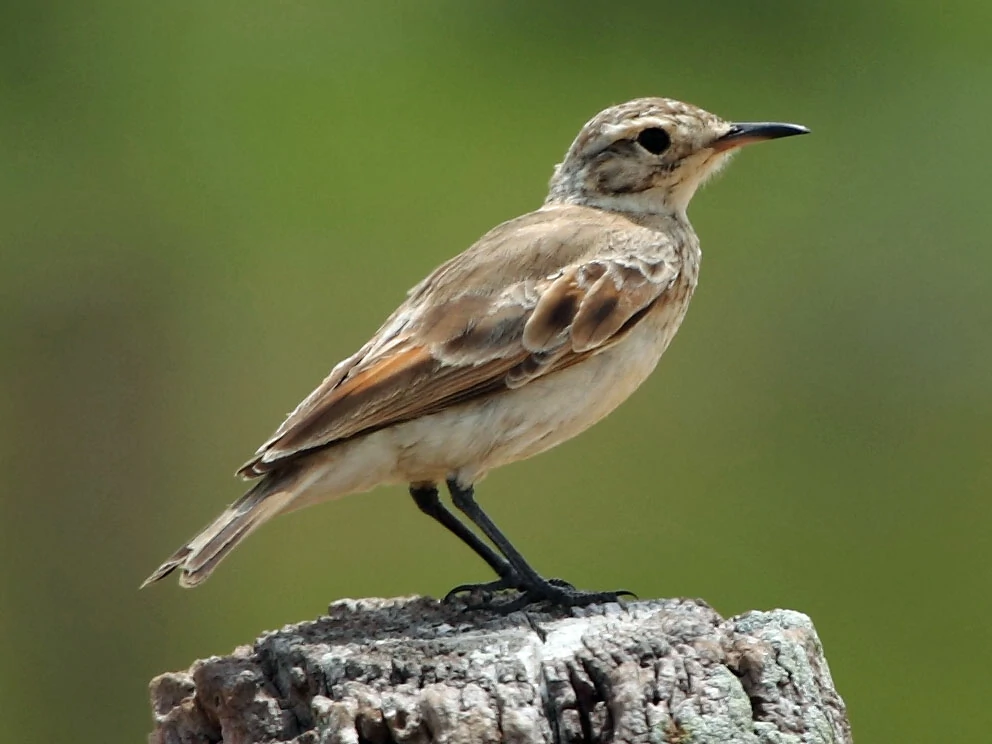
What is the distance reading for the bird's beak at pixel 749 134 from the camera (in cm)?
916

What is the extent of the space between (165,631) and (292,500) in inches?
248

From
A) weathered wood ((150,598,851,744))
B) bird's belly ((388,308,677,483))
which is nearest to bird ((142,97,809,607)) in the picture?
bird's belly ((388,308,677,483))

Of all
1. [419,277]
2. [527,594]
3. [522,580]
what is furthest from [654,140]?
[419,277]

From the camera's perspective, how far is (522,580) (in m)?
7.71

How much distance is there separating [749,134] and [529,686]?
153 inches

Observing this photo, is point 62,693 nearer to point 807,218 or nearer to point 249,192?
point 249,192

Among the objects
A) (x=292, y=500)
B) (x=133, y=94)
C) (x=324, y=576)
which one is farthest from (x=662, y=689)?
(x=133, y=94)

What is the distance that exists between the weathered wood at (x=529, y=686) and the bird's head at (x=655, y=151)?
3.10m

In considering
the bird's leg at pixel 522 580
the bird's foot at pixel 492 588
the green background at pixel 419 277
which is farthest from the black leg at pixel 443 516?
the green background at pixel 419 277

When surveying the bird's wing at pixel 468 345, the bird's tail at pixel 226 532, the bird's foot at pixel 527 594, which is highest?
the bird's wing at pixel 468 345

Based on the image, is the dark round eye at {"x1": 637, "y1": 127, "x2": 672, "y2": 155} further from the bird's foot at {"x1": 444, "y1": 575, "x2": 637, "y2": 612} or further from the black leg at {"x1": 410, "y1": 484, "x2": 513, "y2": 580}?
the bird's foot at {"x1": 444, "y1": 575, "x2": 637, "y2": 612}

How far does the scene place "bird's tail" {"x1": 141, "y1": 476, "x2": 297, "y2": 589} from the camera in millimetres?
7113

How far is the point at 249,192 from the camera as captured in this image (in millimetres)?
15156

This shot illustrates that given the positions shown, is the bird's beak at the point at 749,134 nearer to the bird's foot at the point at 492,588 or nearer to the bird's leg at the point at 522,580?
the bird's leg at the point at 522,580
